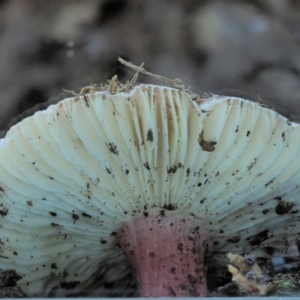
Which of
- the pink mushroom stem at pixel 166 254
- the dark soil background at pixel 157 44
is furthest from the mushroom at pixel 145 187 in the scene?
the dark soil background at pixel 157 44

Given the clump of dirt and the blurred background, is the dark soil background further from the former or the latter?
the clump of dirt

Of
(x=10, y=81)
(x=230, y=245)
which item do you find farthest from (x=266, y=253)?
(x=10, y=81)

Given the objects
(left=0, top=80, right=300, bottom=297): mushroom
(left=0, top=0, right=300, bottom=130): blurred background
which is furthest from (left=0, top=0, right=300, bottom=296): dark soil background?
(left=0, top=80, right=300, bottom=297): mushroom

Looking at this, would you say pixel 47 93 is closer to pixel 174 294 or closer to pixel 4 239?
pixel 4 239

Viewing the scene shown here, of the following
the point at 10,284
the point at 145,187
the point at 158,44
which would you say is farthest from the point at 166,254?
the point at 158,44

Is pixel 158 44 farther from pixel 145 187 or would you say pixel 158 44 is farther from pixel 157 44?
pixel 145 187

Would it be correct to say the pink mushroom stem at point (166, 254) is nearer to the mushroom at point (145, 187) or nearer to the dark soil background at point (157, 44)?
the mushroom at point (145, 187)
